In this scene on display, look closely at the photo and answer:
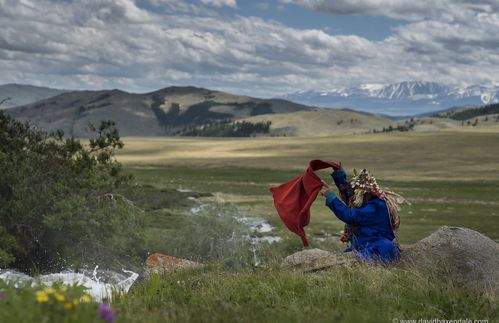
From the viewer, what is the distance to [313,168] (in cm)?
1088

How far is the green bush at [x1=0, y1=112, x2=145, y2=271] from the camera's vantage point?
68.5ft

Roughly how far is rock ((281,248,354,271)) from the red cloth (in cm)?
27

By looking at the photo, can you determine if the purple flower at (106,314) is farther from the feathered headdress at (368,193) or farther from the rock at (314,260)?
the feathered headdress at (368,193)

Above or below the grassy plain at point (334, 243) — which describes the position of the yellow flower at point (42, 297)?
above

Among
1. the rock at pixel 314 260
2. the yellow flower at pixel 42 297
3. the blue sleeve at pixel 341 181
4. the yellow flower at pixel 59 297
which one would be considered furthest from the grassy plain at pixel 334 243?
the blue sleeve at pixel 341 181

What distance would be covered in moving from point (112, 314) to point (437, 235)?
7539 millimetres

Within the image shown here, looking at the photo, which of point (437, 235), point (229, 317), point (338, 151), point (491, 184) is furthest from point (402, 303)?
point (338, 151)

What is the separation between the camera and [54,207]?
69.1 ft

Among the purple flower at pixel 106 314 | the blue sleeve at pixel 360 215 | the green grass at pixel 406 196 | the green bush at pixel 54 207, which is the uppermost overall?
the purple flower at pixel 106 314

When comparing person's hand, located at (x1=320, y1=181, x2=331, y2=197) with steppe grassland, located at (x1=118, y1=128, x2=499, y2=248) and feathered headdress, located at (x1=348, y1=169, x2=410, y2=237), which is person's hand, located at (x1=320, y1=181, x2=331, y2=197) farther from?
steppe grassland, located at (x1=118, y1=128, x2=499, y2=248)

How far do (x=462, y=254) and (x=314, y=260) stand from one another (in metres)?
2.52

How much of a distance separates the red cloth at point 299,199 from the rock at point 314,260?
0.89ft

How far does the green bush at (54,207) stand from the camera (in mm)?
20891

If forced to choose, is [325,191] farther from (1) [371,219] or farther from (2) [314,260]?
(2) [314,260]
